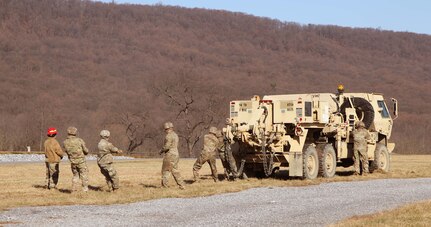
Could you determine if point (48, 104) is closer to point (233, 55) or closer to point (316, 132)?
point (233, 55)

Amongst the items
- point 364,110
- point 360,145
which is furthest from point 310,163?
point 364,110

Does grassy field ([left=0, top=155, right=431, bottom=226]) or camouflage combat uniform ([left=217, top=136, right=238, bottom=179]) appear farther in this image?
camouflage combat uniform ([left=217, top=136, right=238, bottom=179])

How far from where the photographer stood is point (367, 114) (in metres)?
27.3

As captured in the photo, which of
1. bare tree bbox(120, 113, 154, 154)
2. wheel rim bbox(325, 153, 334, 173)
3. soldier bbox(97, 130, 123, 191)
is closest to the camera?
soldier bbox(97, 130, 123, 191)

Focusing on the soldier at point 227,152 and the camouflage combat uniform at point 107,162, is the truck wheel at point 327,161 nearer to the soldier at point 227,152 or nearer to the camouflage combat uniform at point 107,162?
the soldier at point 227,152

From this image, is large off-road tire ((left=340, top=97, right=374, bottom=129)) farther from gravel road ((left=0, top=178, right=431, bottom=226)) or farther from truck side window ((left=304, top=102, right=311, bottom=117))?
gravel road ((left=0, top=178, right=431, bottom=226))

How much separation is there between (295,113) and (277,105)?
59cm

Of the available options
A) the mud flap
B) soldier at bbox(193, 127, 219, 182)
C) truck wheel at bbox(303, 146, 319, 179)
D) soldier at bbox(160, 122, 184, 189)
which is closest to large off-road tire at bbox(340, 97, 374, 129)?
truck wheel at bbox(303, 146, 319, 179)

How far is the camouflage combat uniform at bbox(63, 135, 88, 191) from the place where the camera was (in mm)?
19328

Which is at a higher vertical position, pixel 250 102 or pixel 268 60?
pixel 268 60

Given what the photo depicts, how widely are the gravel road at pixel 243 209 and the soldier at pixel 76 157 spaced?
9.79 ft

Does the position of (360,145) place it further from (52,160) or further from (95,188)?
(52,160)

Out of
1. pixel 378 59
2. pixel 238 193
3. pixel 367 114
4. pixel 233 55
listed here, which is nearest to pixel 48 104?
pixel 233 55

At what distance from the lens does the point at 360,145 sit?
83.6 feet
